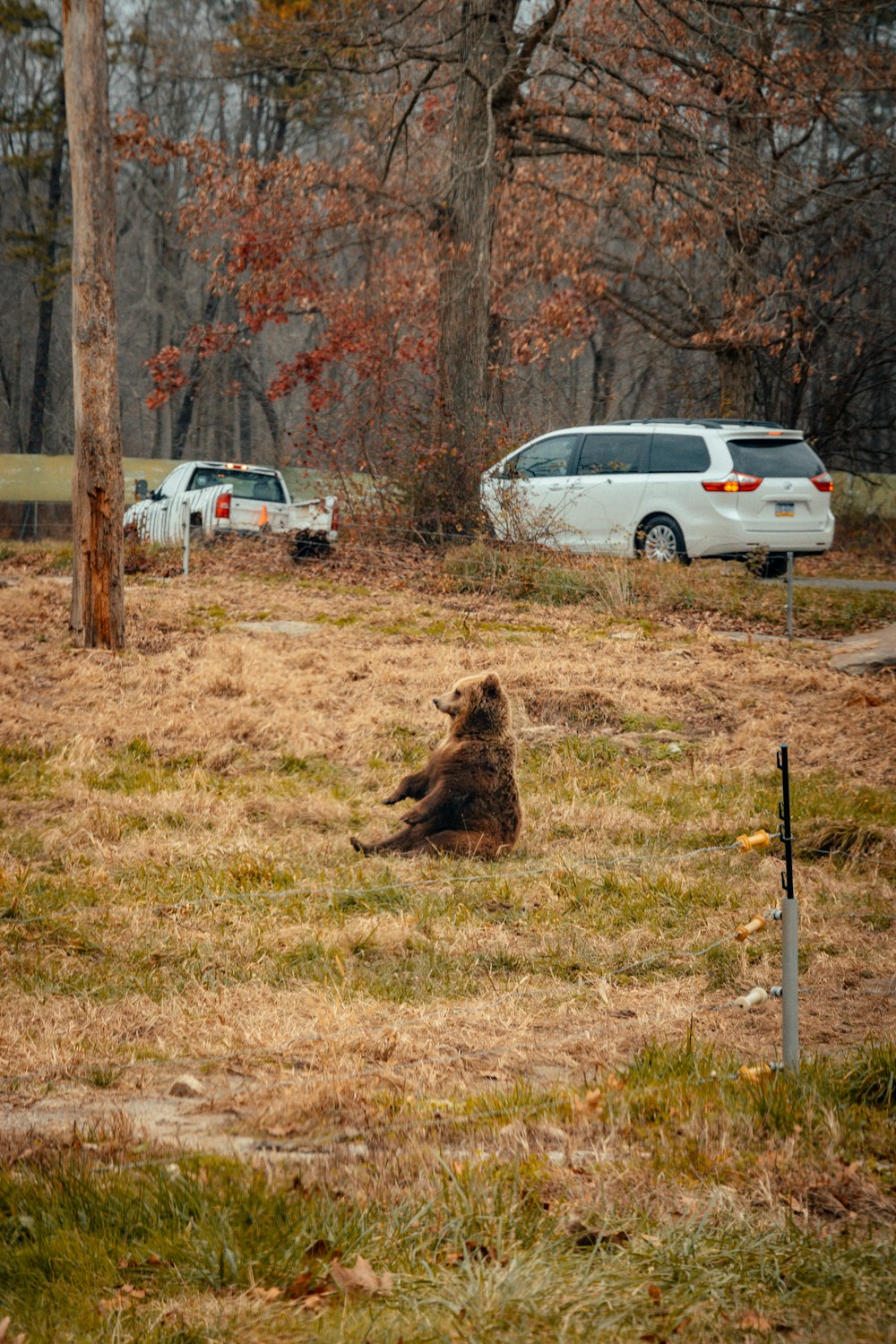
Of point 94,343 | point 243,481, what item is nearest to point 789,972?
point 94,343

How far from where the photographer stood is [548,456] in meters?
17.0

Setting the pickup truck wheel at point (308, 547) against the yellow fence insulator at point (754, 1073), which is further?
the pickup truck wheel at point (308, 547)

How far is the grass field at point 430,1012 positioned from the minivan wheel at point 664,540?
466 centimetres

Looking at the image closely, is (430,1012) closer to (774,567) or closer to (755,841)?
(755,841)

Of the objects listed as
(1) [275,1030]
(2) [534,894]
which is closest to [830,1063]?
(1) [275,1030]

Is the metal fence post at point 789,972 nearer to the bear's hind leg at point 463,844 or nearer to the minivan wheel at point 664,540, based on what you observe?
the bear's hind leg at point 463,844

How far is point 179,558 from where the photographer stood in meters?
17.7

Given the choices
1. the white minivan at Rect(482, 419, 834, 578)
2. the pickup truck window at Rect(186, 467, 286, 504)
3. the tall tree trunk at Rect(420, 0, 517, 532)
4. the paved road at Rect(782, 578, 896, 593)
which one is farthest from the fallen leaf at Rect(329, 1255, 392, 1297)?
the pickup truck window at Rect(186, 467, 286, 504)

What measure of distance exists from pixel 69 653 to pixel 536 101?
11.9m

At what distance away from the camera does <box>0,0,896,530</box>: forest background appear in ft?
58.2

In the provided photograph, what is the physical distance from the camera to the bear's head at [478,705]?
6801mm

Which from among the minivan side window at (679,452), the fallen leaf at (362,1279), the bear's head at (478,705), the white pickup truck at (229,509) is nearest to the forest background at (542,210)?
the white pickup truck at (229,509)

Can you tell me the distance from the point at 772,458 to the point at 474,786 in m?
10.2

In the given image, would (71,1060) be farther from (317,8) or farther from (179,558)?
(317,8)
